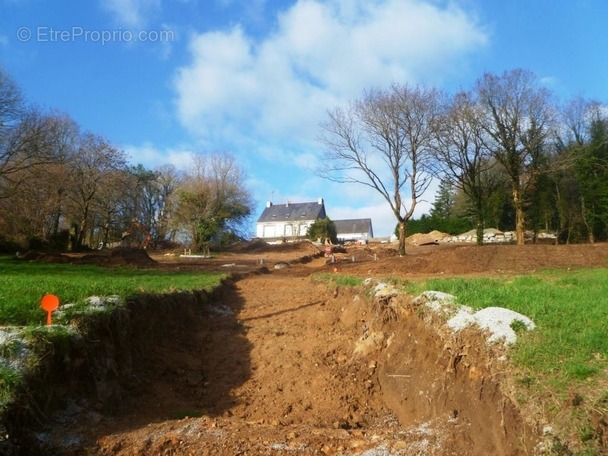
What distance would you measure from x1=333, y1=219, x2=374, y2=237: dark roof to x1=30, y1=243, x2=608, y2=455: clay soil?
6661 cm

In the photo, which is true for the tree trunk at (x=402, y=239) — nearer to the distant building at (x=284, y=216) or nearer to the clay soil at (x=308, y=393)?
the clay soil at (x=308, y=393)

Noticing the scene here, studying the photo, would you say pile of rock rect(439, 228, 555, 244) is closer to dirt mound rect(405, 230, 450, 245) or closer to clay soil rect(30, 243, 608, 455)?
dirt mound rect(405, 230, 450, 245)

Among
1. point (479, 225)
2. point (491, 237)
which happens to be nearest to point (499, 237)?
point (491, 237)

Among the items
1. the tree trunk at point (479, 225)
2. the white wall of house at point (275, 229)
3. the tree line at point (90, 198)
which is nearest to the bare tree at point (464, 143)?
the tree trunk at point (479, 225)

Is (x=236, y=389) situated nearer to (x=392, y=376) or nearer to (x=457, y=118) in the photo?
(x=392, y=376)

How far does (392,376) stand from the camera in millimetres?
5902

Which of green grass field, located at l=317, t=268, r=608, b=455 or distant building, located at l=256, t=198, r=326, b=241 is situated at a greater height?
distant building, located at l=256, t=198, r=326, b=241

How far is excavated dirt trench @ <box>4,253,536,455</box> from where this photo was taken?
3.89m

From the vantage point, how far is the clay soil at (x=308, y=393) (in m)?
3.88

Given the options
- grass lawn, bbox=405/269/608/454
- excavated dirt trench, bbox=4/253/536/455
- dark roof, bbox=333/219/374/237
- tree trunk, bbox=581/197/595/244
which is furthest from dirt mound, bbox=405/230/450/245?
grass lawn, bbox=405/269/608/454

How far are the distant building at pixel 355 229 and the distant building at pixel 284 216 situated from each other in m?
6.12

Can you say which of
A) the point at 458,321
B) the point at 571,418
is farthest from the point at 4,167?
the point at 571,418

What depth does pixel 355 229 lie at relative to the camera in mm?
77688

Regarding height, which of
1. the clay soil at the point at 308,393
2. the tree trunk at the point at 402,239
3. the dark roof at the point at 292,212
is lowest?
the clay soil at the point at 308,393
